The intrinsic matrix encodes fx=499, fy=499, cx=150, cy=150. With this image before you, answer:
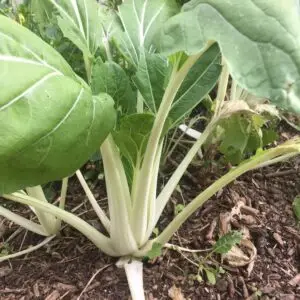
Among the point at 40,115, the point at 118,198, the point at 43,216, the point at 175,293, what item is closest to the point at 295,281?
the point at 175,293

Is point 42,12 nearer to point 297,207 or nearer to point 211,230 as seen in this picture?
point 211,230

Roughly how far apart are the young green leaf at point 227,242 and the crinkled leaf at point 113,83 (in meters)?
0.28

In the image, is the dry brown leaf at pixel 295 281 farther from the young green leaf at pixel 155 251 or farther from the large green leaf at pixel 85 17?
the large green leaf at pixel 85 17

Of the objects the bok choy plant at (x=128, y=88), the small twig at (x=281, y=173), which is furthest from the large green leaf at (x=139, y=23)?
the small twig at (x=281, y=173)

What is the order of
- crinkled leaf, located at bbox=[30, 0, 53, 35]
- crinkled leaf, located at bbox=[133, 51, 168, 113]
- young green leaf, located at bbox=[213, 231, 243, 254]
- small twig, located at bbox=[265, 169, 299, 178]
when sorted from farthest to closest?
small twig, located at bbox=[265, 169, 299, 178] → crinkled leaf, located at bbox=[30, 0, 53, 35] → young green leaf, located at bbox=[213, 231, 243, 254] → crinkled leaf, located at bbox=[133, 51, 168, 113]

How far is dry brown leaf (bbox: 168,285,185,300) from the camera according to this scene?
864 millimetres

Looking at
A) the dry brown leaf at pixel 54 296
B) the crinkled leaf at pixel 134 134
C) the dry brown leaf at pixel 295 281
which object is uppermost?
the crinkled leaf at pixel 134 134

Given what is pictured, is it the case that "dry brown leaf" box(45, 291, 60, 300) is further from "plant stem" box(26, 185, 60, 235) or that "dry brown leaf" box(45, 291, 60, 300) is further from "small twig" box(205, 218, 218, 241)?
"small twig" box(205, 218, 218, 241)

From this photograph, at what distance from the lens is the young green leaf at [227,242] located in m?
0.87

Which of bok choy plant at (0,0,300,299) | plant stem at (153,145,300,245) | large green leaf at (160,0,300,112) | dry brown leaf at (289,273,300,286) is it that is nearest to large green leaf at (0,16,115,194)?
bok choy plant at (0,0,300,299)

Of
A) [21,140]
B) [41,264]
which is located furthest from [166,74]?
[41,264]

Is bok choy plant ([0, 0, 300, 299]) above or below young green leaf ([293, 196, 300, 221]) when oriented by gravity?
above

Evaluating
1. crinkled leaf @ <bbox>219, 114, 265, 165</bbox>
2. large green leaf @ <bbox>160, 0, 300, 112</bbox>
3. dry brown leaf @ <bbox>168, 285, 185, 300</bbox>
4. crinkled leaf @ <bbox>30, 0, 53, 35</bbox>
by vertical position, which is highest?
large green leaf @ <bbox>160, 0, 300, 112</bbox>

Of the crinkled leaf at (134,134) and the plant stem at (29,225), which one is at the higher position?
the crinkled leaf at (134,134)
